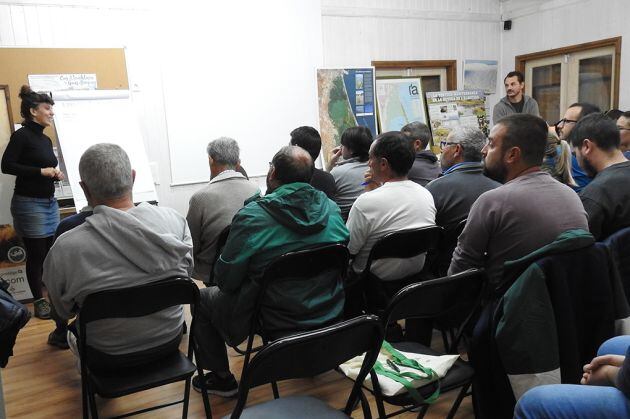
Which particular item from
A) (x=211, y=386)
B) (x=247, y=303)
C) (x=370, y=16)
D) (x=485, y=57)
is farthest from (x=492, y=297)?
(x=485, y=57)

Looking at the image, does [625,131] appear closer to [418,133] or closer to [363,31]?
[418,133]

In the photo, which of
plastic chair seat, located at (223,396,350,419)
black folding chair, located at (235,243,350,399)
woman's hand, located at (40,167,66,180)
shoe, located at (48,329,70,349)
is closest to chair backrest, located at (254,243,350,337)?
black folding chair, located at (235,243,350,399)

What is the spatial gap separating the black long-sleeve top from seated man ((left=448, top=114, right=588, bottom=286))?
10.0 feet

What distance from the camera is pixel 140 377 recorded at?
1.79m

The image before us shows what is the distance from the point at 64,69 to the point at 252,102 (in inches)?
70.1

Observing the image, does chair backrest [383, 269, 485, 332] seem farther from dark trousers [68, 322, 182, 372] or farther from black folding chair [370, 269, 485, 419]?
dark trousers [68, 322, 182, 372]

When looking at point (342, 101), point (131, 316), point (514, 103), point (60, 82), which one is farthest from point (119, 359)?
point (514, 103)

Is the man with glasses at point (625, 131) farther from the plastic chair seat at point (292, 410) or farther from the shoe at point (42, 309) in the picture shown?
the shoe at point (42, 309)

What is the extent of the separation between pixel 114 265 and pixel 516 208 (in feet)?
4.85

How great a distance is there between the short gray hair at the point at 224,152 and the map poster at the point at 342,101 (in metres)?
2.72

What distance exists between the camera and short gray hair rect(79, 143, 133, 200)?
1.86 meters

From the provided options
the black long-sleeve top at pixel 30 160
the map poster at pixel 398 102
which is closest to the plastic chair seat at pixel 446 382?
the black long-sleeve top at pixel 30 160

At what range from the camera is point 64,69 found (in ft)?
13.5

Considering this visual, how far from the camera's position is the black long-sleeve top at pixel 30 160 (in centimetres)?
351
